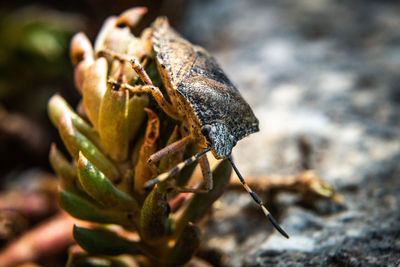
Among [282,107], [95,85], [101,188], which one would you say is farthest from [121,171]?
[282,107]

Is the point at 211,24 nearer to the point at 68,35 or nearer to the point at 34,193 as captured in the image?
the point at 68,35

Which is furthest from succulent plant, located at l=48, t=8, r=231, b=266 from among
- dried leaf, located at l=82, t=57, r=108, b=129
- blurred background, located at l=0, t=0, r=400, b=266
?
blurred background, located at l=0, t=0, r=400, b=266

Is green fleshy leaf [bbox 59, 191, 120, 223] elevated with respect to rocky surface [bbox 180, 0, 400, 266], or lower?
lower

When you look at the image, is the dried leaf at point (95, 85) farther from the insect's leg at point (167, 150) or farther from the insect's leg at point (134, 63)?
the insect's leg at point (167, 150)

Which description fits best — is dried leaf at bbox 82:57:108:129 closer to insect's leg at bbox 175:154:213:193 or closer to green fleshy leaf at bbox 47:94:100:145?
green fleshy leaf at bbox 47:94:100:145

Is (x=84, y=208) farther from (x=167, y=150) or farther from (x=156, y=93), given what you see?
(x=156, y=93)

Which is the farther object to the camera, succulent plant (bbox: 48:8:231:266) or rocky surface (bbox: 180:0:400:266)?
rocky surface (bbox: 180:0:400:266)

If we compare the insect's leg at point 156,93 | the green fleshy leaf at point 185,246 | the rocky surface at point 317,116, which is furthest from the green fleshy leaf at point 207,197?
the rocky surface at point 317,116
